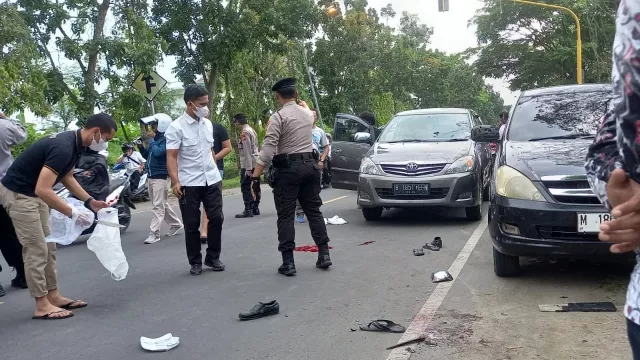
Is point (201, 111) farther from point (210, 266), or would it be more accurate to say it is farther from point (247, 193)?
point (247, 193)

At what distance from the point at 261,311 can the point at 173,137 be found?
2.35 meters

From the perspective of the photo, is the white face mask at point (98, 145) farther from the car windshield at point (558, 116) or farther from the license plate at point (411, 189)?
the license plate at point (411, 189)

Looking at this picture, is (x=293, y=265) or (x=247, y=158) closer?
(x=293, y=265)

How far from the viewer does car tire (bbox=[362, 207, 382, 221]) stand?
31.6 ft

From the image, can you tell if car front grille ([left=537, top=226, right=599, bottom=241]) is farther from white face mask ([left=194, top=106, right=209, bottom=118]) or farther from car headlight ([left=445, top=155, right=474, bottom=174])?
car headlight ([left=445, top=155, right=474, bottom=174])

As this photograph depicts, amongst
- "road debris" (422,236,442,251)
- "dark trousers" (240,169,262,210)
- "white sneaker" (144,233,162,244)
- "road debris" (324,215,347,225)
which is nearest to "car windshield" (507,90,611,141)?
"road debris" (422,236,442,251)

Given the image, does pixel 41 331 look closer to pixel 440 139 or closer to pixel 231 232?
pixel 231 232

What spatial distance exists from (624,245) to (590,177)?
24 centimetres

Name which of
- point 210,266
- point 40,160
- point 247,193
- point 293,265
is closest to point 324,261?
point 293,265

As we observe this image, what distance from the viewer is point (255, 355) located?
13.2 ft

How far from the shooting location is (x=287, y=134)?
247 inches

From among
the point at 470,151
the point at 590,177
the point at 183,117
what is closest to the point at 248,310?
the point at 183,117

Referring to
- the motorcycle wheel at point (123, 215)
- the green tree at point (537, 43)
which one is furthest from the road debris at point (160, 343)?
the green tree at point (537, 43)

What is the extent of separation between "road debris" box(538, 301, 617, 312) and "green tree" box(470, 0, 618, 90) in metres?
25.5
